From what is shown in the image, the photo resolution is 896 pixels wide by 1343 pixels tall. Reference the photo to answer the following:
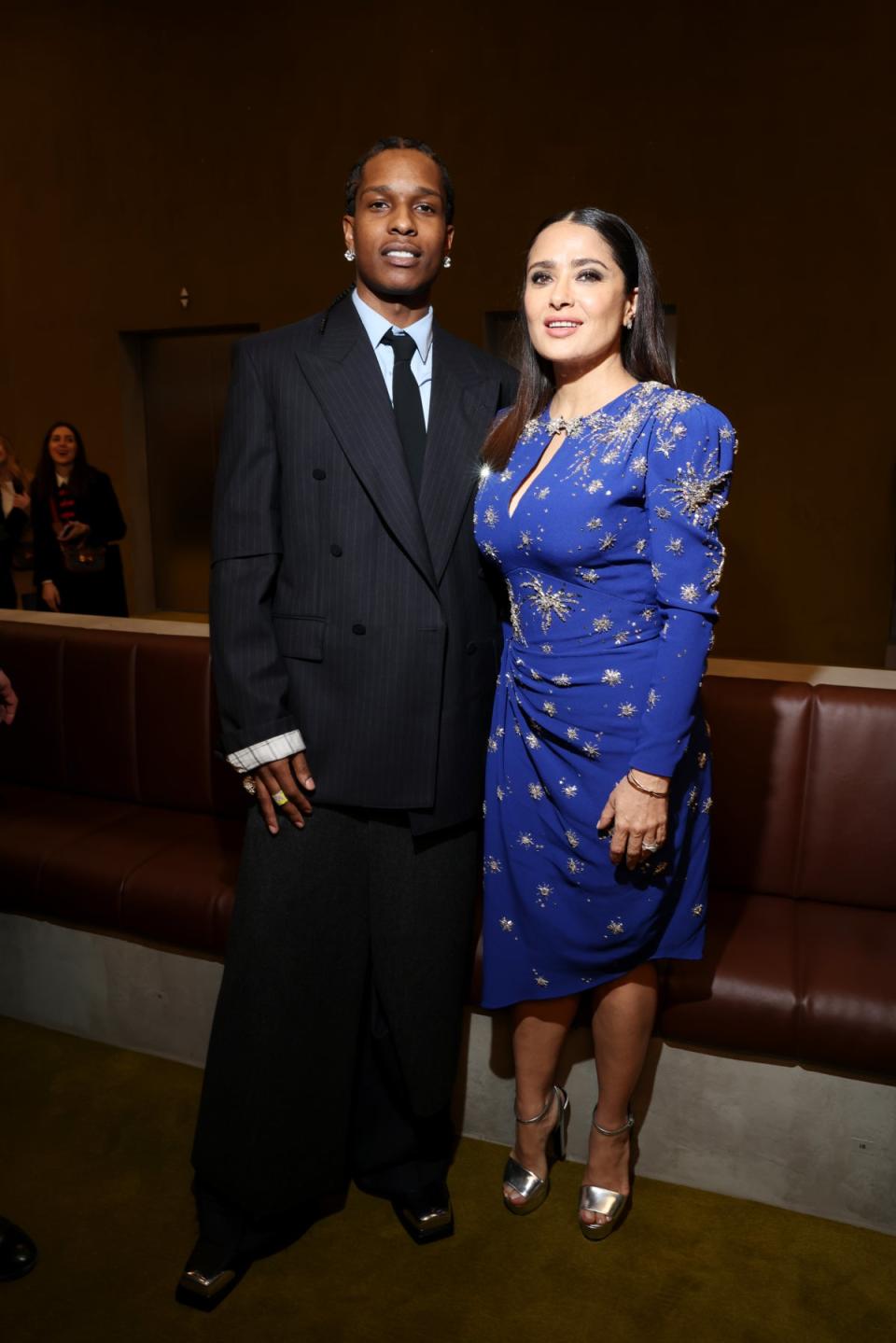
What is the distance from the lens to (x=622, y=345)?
1717mm

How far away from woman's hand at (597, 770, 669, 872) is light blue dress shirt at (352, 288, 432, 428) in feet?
2.22

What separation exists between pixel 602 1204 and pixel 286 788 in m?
1.00

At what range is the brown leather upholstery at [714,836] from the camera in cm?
197

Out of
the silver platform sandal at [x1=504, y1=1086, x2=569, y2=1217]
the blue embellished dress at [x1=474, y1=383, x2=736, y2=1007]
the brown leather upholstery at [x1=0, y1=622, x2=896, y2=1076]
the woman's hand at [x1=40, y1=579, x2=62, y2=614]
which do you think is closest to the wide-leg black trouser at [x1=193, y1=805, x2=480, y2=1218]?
the blue embellished dress at [x1=474, y1=383, x2=736, y2=1007]

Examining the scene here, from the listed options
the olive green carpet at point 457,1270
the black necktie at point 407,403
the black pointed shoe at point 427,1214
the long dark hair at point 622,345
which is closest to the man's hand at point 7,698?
the olive green carpet at point 457,1270

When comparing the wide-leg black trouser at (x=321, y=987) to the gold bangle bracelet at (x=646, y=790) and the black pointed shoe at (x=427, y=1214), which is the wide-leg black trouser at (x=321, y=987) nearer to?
the black pointed shoe at (x=427, y=1214)

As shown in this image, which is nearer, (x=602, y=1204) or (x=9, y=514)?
(x=602, y=1204)

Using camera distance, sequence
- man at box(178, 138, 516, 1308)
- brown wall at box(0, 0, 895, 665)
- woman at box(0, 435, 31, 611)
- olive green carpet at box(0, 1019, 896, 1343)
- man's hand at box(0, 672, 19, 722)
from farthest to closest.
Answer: brown wall at box(0, 0, 895, 665), woman at box(0, 435, 31, 611), man's hand at box(0, 672, 19, 722), olive green carpet at box(0, 1019, 896, 1343), man at box(178, 138, 516, 1308)

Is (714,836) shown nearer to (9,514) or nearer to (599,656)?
(599,656)

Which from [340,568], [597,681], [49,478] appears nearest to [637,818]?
[597,681]

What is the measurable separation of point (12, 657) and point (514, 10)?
4.77 m

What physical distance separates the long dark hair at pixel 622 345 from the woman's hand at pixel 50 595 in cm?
376

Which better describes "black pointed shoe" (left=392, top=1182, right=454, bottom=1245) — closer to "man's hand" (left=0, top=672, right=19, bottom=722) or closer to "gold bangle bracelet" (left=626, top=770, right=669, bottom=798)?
"gold bangle bracelet" (left=626, top=770, right=669, bottom=798)

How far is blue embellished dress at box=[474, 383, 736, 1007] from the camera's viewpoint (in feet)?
5.12
